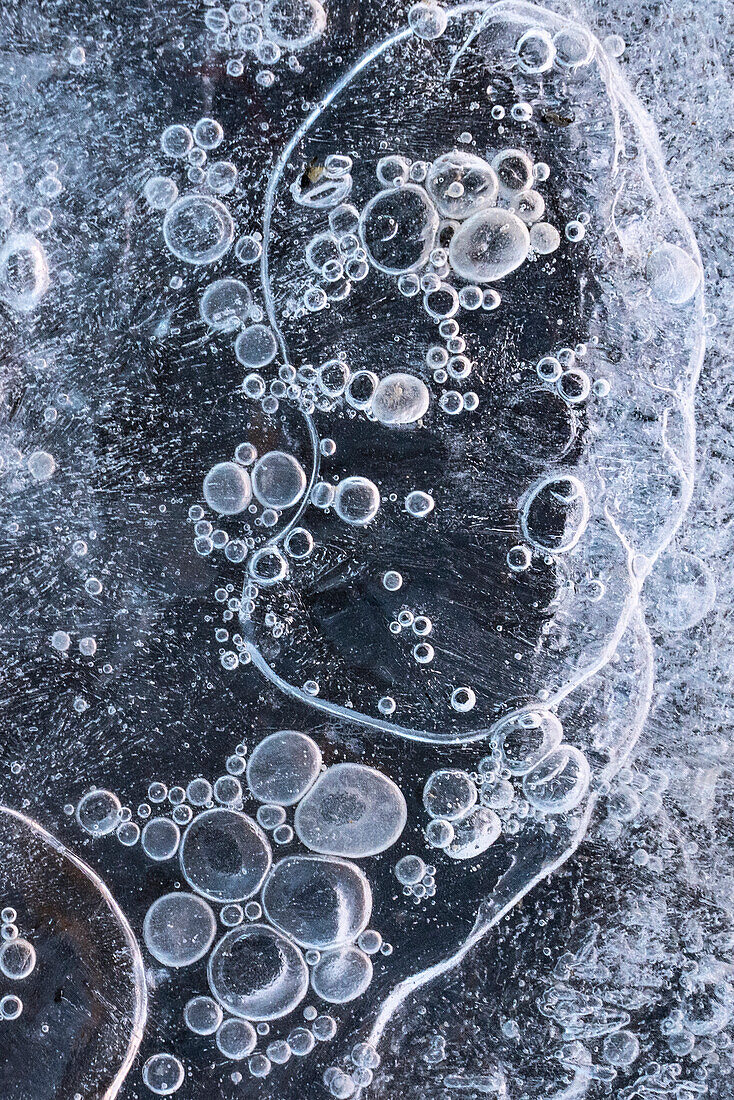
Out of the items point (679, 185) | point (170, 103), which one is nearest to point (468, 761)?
point (679, 185)

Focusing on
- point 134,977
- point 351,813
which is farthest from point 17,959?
point 351,813

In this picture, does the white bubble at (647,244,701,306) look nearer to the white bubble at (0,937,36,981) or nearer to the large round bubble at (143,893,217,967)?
the large round bubble at (143,893,217,967)

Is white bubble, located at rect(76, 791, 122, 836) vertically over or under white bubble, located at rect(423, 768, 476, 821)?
over

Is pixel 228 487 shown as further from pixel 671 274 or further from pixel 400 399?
pixel 671 274

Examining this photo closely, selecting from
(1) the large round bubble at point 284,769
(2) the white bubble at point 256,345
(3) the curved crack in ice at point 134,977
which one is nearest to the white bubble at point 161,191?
(2) the white bubble at point 256,345

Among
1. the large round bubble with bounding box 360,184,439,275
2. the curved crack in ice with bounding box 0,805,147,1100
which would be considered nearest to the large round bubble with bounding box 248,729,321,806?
the curved crack in ice with bounding box 0,805,147,1100

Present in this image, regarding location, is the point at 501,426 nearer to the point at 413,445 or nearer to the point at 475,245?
the point at 413,445

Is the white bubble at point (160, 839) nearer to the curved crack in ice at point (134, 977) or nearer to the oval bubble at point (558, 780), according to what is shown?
the curved crack in ice at point (134, 977)

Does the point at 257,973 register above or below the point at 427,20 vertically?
below

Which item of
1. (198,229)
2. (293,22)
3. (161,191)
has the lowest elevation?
(198,229)
